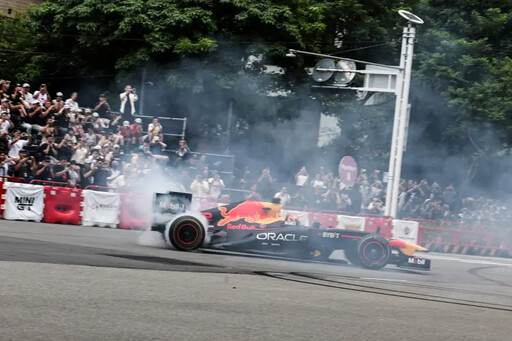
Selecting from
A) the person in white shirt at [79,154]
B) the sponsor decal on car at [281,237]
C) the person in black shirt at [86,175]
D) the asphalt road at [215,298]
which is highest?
the person in white shirt at [79,154]

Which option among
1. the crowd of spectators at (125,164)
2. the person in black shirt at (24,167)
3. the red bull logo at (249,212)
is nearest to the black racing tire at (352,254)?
the red bull logo at (249,212)

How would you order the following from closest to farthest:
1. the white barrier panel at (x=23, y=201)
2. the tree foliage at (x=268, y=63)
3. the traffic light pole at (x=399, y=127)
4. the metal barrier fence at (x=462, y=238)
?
the white barrier panel at (x=23, y=201)
the traffic light pole at (x=399, y=127)
the metal barrier fence at (x=462, y=238)
the tree foliage at (x=268, y=63)

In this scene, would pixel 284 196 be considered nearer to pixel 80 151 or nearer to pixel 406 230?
pixel 406 230

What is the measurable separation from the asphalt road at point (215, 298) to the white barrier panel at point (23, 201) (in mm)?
4544

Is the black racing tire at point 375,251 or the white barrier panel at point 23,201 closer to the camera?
the black racing tire at point 375,251

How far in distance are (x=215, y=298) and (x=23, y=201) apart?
10855 millimetres

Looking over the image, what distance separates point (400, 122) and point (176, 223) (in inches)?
402

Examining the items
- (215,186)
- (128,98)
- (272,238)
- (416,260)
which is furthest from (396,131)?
(272,238)

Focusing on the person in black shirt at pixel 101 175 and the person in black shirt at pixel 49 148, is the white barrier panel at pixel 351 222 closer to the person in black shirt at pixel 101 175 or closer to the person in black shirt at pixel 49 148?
the person in black shirt at pixel 101 175

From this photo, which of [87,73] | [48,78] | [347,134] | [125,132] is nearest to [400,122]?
[125,132]

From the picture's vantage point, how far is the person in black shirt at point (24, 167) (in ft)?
65.5

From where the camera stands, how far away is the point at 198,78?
94.7ft

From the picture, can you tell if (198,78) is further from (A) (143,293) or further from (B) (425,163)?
(A) (143,293)

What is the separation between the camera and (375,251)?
1440cm
